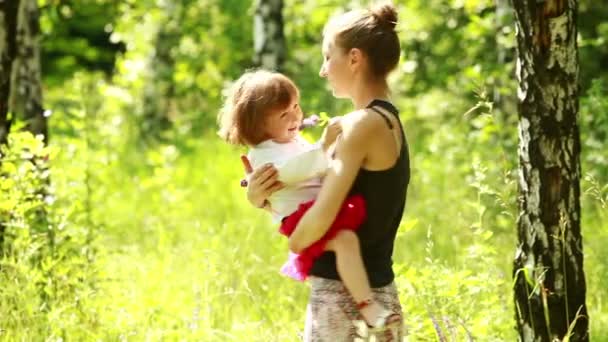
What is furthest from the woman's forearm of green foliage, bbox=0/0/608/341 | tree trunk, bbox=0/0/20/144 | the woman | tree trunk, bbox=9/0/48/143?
tree trunk, bbox=9/0/48/143

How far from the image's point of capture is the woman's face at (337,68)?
3244 mm

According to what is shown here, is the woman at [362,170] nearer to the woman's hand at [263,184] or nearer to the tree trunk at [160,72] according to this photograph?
the woman's hand at [263,184]

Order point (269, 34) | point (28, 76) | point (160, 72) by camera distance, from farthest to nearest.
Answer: point (160, 72) < point (269, 34) < point (28, 76)

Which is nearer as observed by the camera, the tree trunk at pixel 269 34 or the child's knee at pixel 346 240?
the child's knee at pixel 346 240

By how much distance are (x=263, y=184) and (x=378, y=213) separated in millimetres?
377

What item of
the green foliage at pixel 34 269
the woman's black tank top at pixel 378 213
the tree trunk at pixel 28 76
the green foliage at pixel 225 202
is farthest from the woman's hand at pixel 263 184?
A: the tree trunk at pixel 28 76

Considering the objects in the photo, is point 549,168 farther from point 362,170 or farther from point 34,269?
point 34,269

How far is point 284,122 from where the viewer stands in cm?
335

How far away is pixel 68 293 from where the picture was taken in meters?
5.11

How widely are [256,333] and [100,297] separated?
104cm

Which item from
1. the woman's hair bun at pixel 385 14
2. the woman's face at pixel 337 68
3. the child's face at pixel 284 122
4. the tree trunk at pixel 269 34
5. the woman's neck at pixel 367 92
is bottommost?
the child's face at pixel 284 122

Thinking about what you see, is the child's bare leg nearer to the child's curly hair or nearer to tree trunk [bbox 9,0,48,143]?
the child's curly hair

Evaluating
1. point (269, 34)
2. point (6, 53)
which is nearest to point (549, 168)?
point (6, 53)

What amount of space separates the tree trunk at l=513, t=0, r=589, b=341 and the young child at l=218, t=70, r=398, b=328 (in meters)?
0.97
